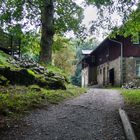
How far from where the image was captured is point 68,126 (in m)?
8.88

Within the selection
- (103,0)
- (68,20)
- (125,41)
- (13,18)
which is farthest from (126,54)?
(103,0)

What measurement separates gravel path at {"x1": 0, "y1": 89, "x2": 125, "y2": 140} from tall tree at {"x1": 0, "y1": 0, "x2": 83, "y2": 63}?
11.3m

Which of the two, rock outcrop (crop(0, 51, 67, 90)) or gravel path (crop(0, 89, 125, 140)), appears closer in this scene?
gravel path (crop(0, 89, 125, 140))

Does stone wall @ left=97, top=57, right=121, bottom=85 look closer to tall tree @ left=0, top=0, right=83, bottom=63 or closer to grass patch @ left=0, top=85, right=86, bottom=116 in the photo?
tall tree @ left=0, top=0, right=83, bottom=63

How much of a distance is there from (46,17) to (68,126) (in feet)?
49.3

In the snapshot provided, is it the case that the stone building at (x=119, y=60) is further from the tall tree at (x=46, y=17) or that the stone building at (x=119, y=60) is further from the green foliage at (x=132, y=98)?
the green foliage at (x=132, y=98)

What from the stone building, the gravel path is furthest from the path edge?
the stone building

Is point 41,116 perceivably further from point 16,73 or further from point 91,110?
point 16,73

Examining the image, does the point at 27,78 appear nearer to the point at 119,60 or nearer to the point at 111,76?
the point at 119,60

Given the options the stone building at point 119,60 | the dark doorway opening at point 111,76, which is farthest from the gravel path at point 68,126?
the dark doorway opening at point 111,76

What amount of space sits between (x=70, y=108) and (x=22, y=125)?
11.1 feet

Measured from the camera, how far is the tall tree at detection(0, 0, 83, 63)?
2198cm

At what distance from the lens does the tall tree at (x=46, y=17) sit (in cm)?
2198

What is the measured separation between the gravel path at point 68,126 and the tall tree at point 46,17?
37.2ft
